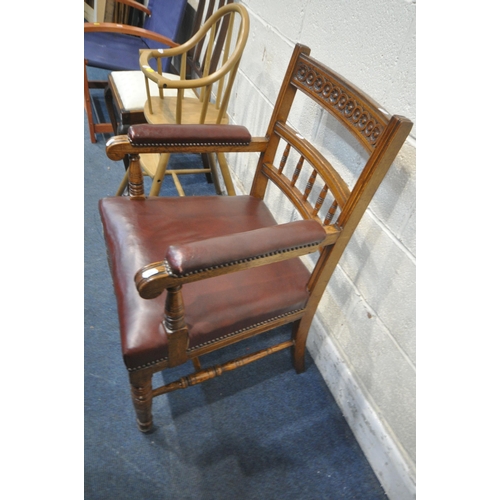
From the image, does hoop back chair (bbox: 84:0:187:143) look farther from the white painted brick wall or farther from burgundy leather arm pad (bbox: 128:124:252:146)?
burgundy leather arm pad (bbox: 128:124:252:146)

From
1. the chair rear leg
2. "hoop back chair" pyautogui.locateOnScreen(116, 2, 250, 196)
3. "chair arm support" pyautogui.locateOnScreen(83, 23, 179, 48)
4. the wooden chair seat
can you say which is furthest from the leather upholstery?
"chair arm support" pyautogui.locateOnScreen(83, 23, 179, 48)

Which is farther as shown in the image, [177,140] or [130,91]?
[130,91]

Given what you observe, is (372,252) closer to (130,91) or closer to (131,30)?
(130,91)

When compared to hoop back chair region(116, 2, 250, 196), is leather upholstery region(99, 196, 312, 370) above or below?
below

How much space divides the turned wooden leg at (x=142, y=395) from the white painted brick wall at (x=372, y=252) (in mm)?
688

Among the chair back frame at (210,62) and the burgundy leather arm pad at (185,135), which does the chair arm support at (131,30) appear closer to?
the chair back frame at (210,62)

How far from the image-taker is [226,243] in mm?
760

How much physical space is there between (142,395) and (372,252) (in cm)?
77

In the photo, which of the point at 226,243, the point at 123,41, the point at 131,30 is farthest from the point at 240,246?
the point at 123,41

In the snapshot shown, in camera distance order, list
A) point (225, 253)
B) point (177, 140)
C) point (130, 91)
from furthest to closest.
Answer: point (130, 91) < point (177, 140) < point (225, 253)

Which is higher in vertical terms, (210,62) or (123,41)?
(210,62)

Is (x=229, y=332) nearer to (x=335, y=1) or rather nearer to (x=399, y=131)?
(x=399, y=131)

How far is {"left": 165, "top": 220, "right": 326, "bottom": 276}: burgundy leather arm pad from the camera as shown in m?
0.71

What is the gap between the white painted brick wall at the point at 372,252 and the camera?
0.91 meters
